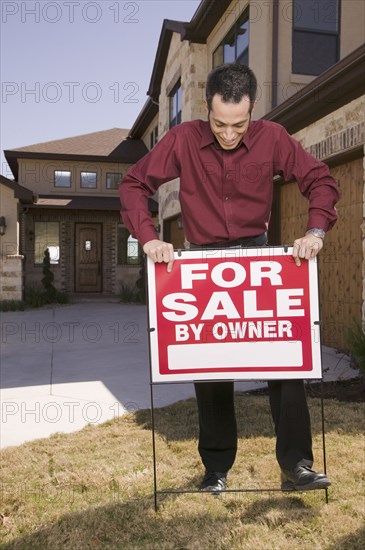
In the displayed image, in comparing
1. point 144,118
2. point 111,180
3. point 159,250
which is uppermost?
point 144,118

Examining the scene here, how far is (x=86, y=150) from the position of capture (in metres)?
21.7

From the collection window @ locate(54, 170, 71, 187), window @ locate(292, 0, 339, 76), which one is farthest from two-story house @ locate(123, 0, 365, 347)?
window @ locate(54, 170, 71, 187)

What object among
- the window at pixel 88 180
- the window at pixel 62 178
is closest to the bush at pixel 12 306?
the window at pixel 62 178

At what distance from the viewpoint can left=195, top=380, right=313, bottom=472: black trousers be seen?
9.61 ft

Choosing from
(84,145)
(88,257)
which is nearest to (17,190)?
(88,257)

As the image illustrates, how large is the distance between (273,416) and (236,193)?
48.4 inches

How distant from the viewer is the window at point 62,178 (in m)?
21.5

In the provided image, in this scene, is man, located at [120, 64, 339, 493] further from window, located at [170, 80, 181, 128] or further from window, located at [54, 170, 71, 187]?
window, located at [54, 170, 71, 187]

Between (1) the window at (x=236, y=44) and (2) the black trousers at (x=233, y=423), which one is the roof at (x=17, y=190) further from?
(2) the black trousers at (x=233, y=423)

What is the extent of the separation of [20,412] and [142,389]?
4.58 feet

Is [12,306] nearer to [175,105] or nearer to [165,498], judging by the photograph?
[175,105]

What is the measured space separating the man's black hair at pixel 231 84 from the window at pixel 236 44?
801 centimetres

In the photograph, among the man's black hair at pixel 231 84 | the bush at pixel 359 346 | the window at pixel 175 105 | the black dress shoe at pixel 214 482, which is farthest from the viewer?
the window at pixel 175 105

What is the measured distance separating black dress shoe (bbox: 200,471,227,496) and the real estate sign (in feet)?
2.13
